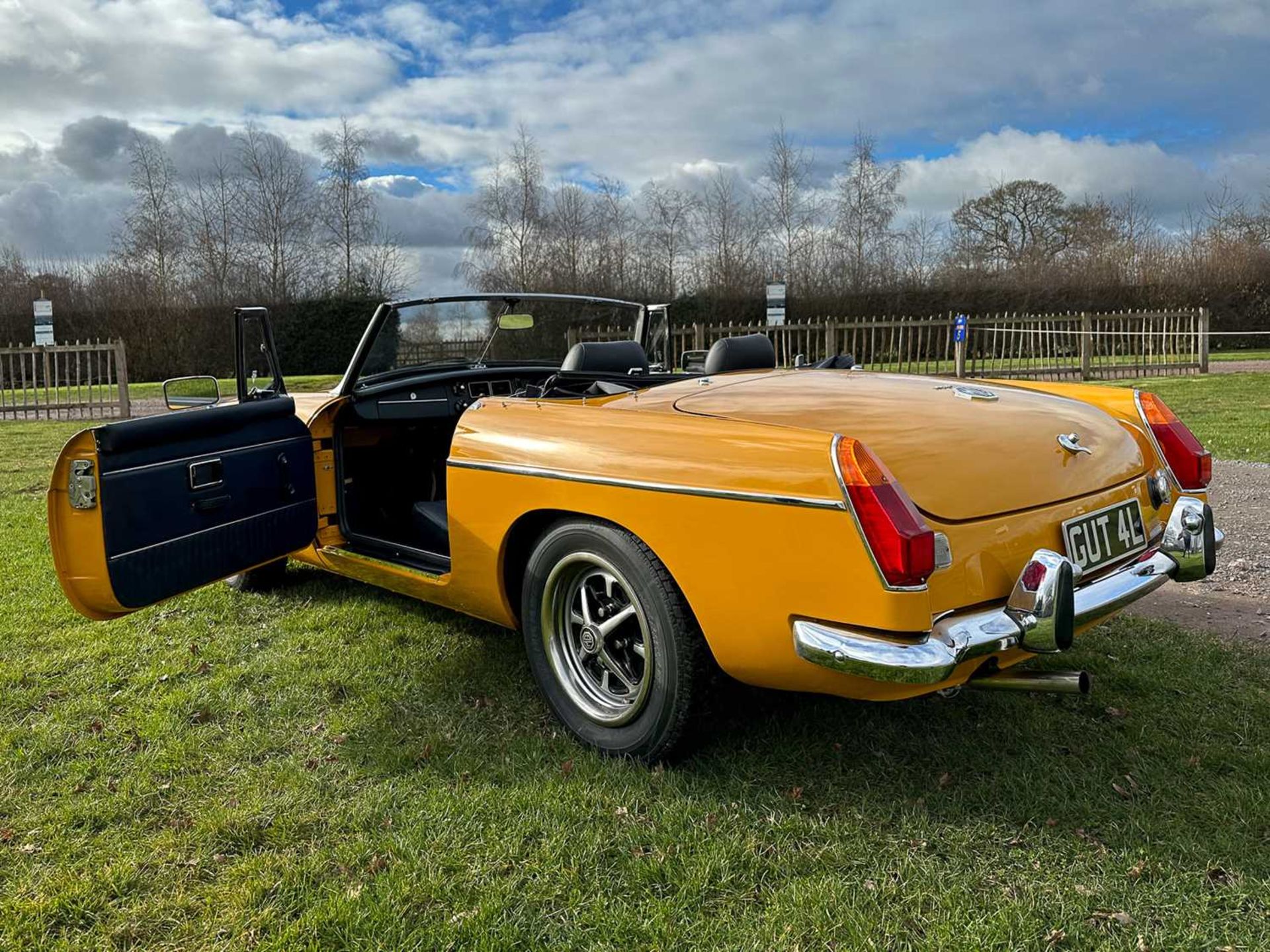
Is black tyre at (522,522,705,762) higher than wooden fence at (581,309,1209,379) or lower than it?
lower

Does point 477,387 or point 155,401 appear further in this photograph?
point 155,401

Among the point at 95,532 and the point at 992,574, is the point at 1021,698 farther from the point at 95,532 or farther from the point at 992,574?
the point at 95,532

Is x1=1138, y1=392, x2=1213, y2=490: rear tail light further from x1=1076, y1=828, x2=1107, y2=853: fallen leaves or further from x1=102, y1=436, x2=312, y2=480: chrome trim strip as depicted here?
x1=102, y1=436, x2=312, y2=480: chrome trim strip

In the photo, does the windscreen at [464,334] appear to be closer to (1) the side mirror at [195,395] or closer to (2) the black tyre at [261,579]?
(1) the side mirror at [195,395]

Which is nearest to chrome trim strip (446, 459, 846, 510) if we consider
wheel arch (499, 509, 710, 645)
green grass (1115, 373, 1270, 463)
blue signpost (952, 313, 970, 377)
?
wheel arch (499, 509, 710, 645)

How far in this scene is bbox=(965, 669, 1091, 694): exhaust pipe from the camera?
7.74 ft

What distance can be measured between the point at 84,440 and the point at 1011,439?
9.28 ft

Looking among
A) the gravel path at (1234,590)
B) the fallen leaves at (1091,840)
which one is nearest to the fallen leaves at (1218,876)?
the fallen leaves at (1091,840)

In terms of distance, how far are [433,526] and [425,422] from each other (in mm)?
648

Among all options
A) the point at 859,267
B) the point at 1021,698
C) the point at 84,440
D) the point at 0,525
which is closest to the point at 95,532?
the point at 84,440

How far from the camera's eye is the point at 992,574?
92.5 inches

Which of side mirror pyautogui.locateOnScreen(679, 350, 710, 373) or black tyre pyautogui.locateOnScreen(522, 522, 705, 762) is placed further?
side mirror pyautogui.locateOnScreen(679, 350, 710, 373)

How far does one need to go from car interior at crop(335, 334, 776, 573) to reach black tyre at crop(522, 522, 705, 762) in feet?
2.32

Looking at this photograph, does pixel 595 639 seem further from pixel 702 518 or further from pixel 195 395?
pixel 195 395
